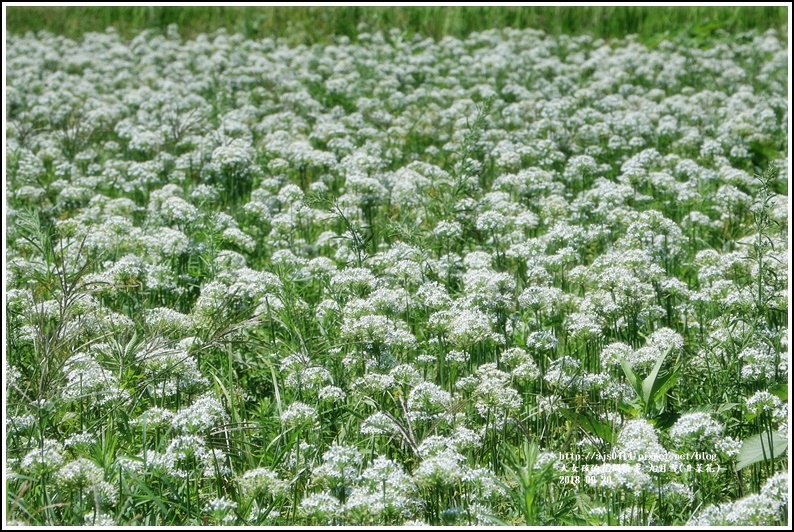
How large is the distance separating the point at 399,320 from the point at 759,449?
2.05 m

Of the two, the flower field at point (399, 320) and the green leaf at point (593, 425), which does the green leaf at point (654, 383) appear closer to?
the flower field at point (399, 320)

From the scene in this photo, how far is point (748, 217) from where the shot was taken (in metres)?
7.89

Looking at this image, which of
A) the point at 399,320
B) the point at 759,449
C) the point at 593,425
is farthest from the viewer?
the point at 399,320

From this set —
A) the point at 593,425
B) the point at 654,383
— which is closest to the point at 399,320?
the point at 593,425

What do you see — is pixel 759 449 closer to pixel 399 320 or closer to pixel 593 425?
pixel 593 425

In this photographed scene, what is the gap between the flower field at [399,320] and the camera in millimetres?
4109

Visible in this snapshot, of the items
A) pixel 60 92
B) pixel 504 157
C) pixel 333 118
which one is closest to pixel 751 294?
pixel 504 157

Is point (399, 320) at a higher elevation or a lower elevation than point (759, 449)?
higher

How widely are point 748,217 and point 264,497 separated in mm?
5295

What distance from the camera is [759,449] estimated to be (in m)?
4.38

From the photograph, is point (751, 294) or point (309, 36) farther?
point (309, 36)

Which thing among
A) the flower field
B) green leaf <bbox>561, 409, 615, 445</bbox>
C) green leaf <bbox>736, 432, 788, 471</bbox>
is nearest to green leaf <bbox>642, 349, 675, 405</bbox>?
the flower field

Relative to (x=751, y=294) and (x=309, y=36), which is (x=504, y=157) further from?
(x=309, y=36)

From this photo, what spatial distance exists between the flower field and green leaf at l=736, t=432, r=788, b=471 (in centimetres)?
1
